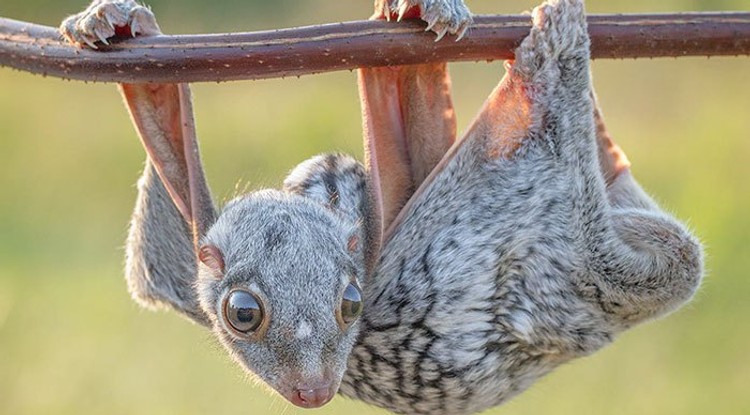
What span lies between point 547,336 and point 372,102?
1.02 metres

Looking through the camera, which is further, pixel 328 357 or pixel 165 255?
pixel 165 255

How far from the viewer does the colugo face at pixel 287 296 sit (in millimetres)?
4230

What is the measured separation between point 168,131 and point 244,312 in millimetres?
1056

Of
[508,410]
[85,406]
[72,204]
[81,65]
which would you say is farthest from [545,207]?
[72,204]

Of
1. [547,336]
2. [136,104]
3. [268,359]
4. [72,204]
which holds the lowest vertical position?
[72,204]

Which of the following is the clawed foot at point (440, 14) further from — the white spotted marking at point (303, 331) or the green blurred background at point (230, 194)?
the green blurred background at point (230, 194)

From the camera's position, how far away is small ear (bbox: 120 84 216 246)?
505 centimetres

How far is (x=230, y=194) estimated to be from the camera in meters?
7.52

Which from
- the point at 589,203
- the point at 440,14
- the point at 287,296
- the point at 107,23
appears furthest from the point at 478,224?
the point at 107,23

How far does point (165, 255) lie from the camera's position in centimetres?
559

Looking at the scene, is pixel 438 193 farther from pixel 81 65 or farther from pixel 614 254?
pixel 81 65

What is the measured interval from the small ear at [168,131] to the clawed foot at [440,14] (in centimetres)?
86

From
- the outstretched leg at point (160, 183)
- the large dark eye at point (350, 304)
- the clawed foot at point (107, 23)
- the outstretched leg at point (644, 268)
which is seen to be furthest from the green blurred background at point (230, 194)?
the large dark eye at point (350, 304)

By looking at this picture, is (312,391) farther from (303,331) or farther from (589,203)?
(589,203)
